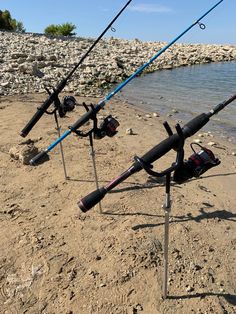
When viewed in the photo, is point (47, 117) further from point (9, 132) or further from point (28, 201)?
point (28, 201)

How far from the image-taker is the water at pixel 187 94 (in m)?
12.3

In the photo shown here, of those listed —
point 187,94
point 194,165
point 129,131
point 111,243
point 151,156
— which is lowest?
point 187,94

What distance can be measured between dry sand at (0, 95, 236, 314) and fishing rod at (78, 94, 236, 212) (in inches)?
49.8

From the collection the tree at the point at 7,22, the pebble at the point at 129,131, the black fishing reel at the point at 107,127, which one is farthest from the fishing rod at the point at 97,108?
the tree at the point at 7,22

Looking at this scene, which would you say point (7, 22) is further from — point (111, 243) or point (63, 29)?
point (111, 243)

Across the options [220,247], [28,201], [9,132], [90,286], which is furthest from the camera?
[9,132]

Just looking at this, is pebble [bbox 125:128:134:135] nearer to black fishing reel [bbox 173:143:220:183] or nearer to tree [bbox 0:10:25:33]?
black fishing reel [bbox 173:143:220:183]

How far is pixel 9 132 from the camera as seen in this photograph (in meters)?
9.14

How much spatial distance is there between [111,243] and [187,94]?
13097 mm

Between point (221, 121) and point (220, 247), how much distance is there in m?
7.75

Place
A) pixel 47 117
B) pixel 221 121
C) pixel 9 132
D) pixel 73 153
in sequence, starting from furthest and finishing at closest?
pixel 221 121, pixel 47 117, pixel 9 132, pixel 73 153

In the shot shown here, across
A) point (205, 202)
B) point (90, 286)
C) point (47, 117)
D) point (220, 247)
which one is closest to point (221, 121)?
point (47, 117)

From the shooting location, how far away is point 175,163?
328 cm

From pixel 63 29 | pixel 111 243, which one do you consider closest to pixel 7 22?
pixel 63 29
